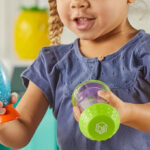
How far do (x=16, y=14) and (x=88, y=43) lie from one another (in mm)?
1737

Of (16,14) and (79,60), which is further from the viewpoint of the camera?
(16,14)

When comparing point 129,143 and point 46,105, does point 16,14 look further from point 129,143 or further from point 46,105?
point 129,143

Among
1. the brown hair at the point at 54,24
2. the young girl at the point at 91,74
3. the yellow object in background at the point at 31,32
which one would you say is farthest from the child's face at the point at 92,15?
the yellow object in background at the point at 31,32

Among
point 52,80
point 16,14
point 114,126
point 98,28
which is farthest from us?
point 16,14

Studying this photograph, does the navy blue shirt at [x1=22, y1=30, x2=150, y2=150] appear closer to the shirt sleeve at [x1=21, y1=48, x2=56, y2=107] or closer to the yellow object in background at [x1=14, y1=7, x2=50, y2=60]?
the shirt sleeve at [x1=21, y1=48, x2=56, y2=107]

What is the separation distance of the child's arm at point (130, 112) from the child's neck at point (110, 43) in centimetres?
13

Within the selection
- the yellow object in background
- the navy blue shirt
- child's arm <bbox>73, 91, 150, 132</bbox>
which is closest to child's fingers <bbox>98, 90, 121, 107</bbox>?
child's arm <bbox>73, 91, 150, 132</bbox>

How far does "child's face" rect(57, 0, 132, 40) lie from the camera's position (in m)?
0.65

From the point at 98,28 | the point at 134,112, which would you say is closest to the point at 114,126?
the point at 134,112

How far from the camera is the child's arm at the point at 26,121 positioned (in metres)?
0.76

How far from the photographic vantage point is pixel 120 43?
2.37 feet

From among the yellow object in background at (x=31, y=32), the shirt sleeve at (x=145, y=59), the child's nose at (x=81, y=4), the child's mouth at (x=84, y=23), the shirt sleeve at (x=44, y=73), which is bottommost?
the yellow object in background at (x=31, y=32)

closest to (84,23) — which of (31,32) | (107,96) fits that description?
(107,96)

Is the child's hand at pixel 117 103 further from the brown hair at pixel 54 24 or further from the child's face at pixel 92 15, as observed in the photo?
the brown hair at pixel 54 24
